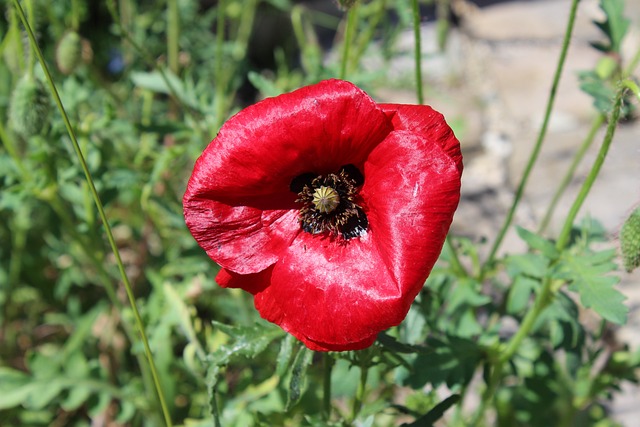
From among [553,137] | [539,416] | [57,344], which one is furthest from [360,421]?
[553,137]

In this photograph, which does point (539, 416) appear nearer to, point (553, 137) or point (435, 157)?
point (435, 157)

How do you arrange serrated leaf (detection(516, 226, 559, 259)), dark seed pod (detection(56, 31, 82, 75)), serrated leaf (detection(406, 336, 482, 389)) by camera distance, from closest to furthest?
serrated leaf (detection(516, 226, 559, 259)) → serrated leaf (detection(406, 336, 482, 389)) → dark seed pod (detection(56, 31, 82, 75))

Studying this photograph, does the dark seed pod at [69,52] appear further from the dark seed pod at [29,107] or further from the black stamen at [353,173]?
the black stamen at [353,173]

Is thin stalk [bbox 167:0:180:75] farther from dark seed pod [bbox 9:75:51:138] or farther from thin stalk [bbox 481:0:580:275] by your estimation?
thin stalk [bbox 481:0:580:275]

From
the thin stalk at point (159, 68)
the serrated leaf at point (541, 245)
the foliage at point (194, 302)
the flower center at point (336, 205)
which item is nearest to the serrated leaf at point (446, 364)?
the foliage at point (194, 302)

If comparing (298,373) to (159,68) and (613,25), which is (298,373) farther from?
(613,25)

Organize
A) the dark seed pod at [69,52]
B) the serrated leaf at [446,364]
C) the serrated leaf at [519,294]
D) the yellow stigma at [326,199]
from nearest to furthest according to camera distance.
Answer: the yellow stigma at [326,199] → the serrated leaf at [446,364] → the serrated leaf at [519,294] → the dark seed pod at [69,52]

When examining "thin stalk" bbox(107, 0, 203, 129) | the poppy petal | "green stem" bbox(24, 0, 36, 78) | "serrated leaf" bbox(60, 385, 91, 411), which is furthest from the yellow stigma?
"serrated leaf" bbox(60, 385, 91, 411)
